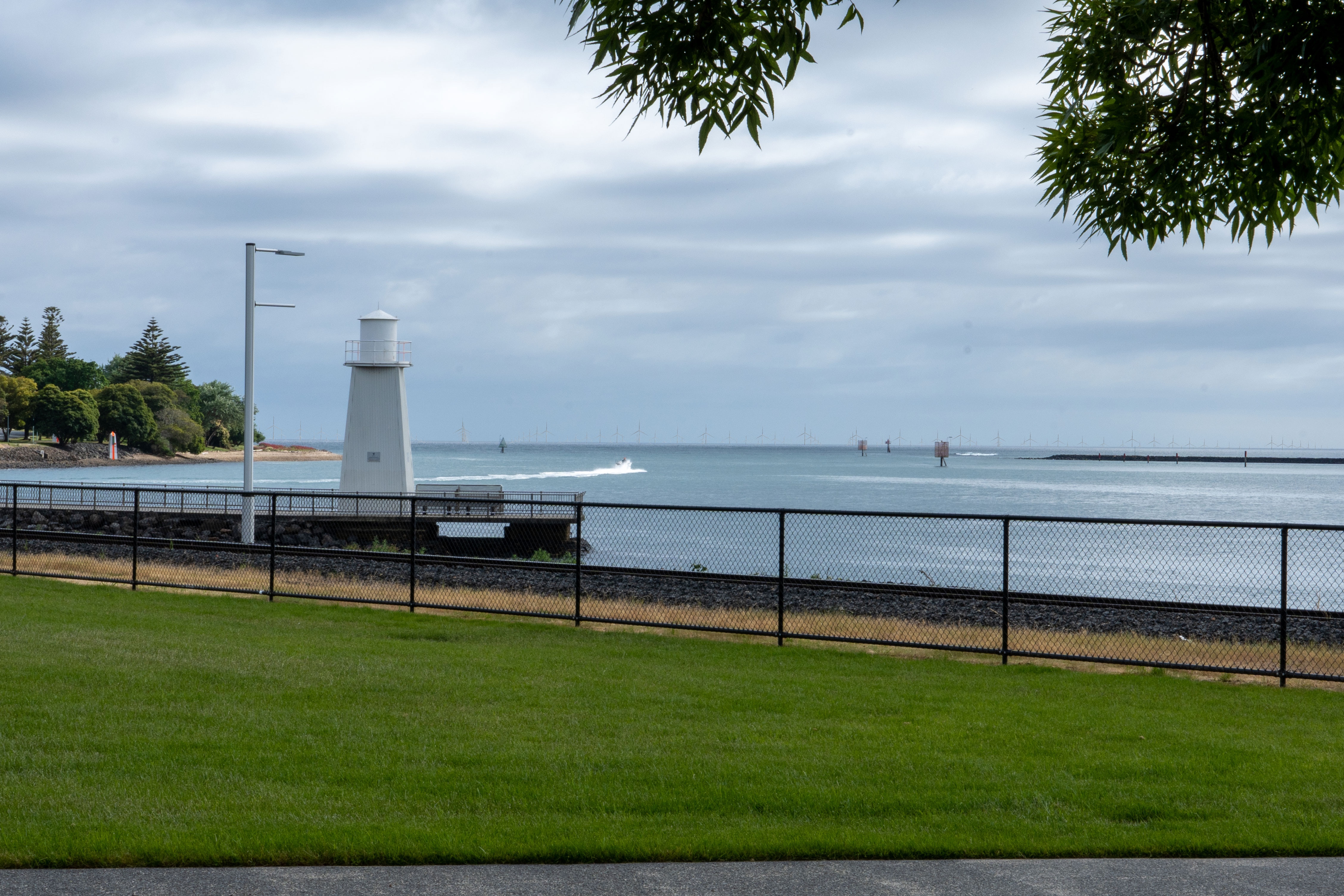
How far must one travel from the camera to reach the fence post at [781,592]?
41.3 feet

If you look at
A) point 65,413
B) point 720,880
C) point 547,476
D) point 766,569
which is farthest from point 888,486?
point 720,880

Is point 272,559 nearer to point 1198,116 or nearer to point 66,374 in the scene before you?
point 1198,116

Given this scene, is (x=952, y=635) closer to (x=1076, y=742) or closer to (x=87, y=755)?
(x=1076, y=742)

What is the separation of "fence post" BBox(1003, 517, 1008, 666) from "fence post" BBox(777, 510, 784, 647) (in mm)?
2404

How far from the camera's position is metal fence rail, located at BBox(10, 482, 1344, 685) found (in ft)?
47.1

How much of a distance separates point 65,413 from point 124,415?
34.7 feet

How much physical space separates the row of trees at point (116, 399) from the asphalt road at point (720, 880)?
142 meters

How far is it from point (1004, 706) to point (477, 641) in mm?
6190

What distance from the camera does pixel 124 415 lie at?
5738 inches

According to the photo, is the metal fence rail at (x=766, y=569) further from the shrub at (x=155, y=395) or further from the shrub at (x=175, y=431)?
the shrub at (x=155, y=395)

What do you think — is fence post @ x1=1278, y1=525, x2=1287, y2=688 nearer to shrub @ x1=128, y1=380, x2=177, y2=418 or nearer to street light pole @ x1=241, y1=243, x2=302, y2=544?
street light pole @ x1=241, y1=243, x2=302, y2=544

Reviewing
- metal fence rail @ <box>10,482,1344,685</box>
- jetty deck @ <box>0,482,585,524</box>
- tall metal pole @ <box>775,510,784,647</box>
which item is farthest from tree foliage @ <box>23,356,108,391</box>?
tall metal pole @ <box>775,510,784,647</box>

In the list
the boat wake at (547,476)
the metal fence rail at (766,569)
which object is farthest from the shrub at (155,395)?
the metal fence rail at (766,569)

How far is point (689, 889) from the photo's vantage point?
490 cm
